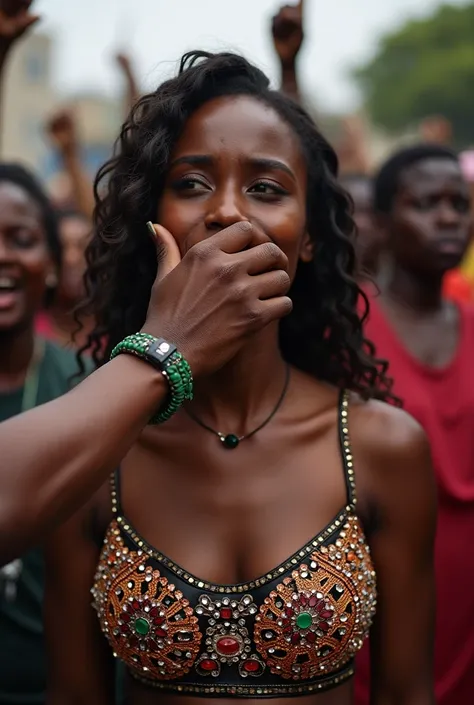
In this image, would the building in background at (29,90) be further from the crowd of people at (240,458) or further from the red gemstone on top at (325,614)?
the red gemstone on top at (325,614)

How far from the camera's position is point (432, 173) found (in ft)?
12.4

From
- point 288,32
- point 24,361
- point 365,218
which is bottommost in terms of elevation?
point 365,218

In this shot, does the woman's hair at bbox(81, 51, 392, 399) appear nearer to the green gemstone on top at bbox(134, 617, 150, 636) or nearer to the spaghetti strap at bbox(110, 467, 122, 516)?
the spaghetti strap at bbox(110, 467, 122, 516)

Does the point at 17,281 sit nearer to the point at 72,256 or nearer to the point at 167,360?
the point at 167,360

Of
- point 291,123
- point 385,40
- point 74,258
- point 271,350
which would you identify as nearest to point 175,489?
point 271,350

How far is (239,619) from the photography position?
6.41 ft

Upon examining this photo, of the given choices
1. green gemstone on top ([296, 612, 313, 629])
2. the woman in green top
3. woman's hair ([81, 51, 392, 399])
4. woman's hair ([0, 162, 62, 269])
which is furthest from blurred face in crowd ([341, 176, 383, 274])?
green gemstone on top ([296, 612, 313, 629])

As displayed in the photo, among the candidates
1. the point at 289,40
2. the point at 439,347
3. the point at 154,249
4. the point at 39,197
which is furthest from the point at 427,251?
the point at 154,249

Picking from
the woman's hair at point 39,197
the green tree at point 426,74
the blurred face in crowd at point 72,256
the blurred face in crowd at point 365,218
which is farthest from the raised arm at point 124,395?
the green tree at point 426,74

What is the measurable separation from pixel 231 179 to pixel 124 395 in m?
0.71

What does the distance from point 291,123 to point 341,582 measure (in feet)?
3.33

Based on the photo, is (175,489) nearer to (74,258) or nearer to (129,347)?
(129,347)

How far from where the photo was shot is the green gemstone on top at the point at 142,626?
6.43 feet

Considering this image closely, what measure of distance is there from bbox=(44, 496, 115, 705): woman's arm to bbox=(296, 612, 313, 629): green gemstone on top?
17.8 inches
